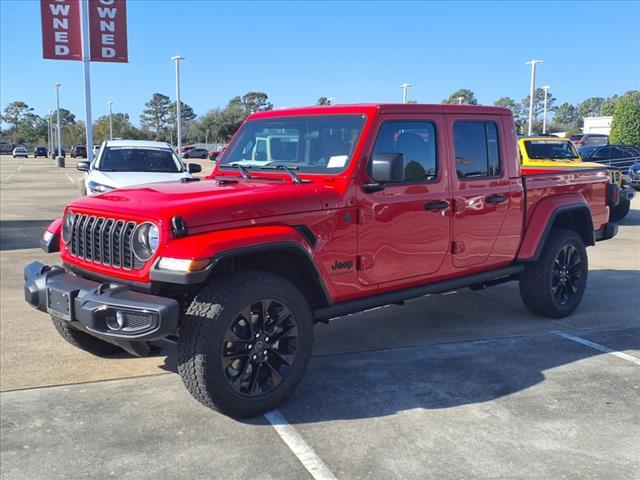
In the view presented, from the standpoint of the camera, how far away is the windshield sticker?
13.9 feet

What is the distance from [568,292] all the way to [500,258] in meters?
1.19

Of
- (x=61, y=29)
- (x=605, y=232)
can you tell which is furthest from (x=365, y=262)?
(x=61, y=29)

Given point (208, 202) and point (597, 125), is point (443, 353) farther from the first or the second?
point (597, 125)

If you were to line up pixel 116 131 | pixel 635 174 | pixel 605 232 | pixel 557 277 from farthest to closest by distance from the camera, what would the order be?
pixel 116 131 < pixel 635 174 < pixel 605 232 < pixel 557 277

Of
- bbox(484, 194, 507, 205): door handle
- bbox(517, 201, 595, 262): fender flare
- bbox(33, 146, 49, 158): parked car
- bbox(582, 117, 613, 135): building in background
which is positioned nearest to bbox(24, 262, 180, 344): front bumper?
bbox(484, 194, 507, 205): door handle

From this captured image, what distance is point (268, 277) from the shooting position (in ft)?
12.3

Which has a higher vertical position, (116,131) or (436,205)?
(116,131)

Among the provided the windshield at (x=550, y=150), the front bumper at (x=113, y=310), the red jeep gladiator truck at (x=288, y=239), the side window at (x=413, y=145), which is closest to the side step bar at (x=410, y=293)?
the red jeep gladiator truck at (x=288, y=239)

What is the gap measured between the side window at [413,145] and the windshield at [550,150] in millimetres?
9174

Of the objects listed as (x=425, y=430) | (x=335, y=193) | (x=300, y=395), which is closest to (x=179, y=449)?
(x=300, y=395)

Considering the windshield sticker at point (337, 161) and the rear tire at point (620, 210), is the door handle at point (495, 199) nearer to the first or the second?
the windshield sticker at point (337, 161)

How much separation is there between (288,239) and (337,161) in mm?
836

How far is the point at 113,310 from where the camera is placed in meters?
3.45

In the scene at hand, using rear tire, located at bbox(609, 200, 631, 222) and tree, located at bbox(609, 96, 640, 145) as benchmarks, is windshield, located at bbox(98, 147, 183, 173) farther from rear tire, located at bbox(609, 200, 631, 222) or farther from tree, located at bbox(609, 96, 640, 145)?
tree, located at bbox(609, 96, 640, 145)
